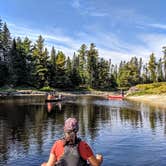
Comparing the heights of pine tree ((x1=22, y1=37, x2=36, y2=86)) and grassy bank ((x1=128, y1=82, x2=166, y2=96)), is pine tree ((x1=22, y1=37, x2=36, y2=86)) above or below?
above

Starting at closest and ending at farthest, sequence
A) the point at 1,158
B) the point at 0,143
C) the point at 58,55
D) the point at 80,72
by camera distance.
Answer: the point at 1,158, the point at 0,143, the point at 58,55, the point at 80,72

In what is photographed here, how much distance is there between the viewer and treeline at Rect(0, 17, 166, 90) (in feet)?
415

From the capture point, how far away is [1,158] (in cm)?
2228

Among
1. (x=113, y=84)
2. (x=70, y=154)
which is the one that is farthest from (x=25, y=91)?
(x=70, y=154)

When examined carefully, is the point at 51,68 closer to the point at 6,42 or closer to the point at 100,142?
the point at 6,42

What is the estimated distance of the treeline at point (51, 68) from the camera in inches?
4985

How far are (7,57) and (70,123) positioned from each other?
12403cm

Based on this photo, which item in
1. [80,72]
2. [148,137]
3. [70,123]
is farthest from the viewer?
[80,72]

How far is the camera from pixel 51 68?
13638 cm

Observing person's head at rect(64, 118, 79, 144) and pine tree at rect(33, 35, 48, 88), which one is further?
pine tree at rect(33, 35, 48, 88)

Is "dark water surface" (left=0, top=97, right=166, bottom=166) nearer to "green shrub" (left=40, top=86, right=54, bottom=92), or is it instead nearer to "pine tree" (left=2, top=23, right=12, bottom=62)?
"green shrub" (left=40, top=86, right=54, bottom=92)

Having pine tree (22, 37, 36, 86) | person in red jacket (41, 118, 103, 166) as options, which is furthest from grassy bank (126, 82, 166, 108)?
person in red jacket (41, 118, 103, 166)

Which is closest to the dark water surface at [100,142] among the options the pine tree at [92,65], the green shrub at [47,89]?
the green shrub at [47,89]

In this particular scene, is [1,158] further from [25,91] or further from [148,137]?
[25,91]
